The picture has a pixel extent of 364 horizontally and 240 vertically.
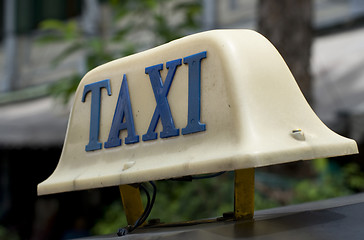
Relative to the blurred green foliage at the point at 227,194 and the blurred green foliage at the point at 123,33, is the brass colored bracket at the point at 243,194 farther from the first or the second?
the blurred green foliage at the point at 123,33

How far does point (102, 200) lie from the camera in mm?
8773

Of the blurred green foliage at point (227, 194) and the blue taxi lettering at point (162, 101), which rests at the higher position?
the blue taxi lettering at point (162, 101)

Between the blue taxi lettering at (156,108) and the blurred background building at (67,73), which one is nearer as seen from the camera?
the blue taxi lettering at (156,108)

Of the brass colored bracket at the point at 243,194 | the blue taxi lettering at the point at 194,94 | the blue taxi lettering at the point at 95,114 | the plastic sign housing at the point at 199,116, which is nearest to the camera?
the plastic sign housing at the point at 199,116

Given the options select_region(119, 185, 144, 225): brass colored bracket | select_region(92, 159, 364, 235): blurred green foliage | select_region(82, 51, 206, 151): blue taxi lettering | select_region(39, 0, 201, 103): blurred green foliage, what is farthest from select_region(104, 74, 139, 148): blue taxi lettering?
select_region(39, 0, 201, 103): blurred green foliage

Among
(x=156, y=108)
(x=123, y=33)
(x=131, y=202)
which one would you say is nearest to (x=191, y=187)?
(x=123, y=33)

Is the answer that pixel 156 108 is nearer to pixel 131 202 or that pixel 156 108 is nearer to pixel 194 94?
pixel 194 94

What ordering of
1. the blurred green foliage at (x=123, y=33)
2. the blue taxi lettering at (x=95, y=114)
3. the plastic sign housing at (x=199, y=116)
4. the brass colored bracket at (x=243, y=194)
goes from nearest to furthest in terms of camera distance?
the plastic sign housing at (x=199, y=116)
the brass colored bracket at (x=243, y=194)
the blue taxi lettering at (x=95, y=114)
the blurred green foliage at (x=123, y=33)

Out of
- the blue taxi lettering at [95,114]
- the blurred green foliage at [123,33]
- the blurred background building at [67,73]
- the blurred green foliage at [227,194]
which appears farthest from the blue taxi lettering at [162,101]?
the blurred green foliage at [123,33]

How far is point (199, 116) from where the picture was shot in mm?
1520

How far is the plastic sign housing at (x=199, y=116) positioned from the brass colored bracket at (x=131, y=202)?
0.15m

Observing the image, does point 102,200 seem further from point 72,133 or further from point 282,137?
point 282,137

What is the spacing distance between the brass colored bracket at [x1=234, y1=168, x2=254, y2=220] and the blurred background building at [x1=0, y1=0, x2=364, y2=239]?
11.5ft

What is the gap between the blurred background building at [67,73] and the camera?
20.5 ft
